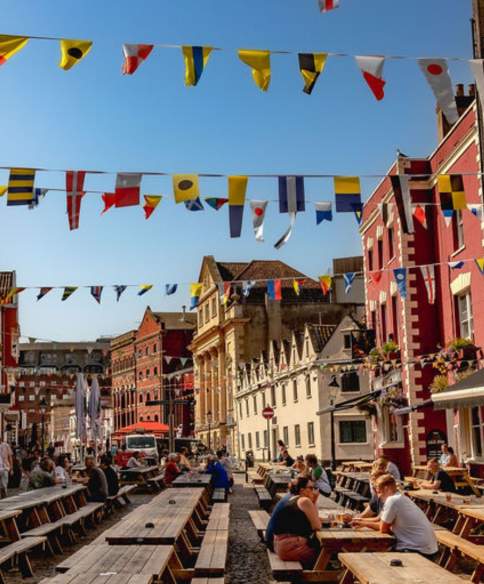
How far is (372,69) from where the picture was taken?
42.9ft

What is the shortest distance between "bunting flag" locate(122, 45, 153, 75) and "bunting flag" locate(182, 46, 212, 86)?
1.73ft

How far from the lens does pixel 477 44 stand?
24.8 metres

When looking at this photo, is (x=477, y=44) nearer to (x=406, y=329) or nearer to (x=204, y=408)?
(x=406, y=329)

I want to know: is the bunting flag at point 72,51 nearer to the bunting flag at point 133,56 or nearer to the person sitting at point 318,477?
the bunting flag at point 133,56

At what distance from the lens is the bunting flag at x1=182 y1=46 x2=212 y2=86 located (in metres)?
12.8

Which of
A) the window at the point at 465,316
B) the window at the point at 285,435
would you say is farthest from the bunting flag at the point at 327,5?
the window at the point at 285,435

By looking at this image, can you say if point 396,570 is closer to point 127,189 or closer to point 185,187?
point 185,187

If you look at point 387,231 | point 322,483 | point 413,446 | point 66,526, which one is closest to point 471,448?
point 413,446

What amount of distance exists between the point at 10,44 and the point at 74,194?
467cm

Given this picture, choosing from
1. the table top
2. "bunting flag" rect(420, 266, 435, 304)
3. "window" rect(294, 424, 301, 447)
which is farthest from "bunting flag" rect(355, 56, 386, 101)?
"window" rect(294, 424, 301, 447)

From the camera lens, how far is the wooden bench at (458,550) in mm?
8934

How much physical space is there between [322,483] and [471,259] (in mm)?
8520

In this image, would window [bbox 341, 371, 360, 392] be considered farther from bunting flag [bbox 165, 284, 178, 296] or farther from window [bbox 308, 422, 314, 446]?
bunting flag [bbox 165, 284, 178, 296]

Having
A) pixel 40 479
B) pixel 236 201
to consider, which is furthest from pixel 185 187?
pixel 40 479
